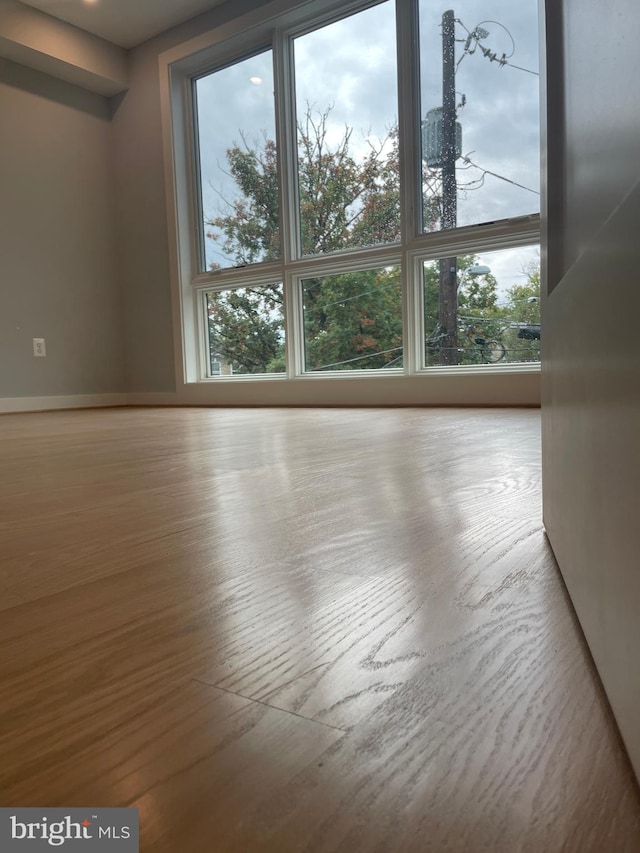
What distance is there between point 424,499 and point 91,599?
1.79 ft

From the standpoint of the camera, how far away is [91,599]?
535 millimetres

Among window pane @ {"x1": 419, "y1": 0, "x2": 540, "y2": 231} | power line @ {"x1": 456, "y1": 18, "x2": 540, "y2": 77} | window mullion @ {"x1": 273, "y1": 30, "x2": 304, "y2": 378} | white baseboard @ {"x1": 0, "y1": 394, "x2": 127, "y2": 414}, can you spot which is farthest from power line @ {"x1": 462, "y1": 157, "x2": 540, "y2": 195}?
white baseboard @ {"x1": 0, "y1": 394, "x2": 127, "y2": 414}

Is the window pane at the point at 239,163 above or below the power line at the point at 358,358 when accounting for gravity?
above

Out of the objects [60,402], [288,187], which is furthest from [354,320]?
[60,402]

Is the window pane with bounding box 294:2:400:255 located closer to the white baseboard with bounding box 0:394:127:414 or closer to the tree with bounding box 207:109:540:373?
the tree with bounding box 207:109:540:373

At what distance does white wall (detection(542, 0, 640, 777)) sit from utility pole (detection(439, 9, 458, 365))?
3071 millimetres

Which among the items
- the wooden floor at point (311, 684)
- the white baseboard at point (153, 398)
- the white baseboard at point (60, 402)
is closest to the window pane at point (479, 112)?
the white baseboard at point (153, 398)

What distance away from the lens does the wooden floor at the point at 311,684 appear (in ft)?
0.86

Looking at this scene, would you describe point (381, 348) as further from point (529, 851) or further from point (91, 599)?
point (529, 851)

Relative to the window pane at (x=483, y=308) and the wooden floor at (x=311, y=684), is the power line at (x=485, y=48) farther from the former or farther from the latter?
the wooden floor at (x=311, y=684)

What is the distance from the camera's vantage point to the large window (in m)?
3.39

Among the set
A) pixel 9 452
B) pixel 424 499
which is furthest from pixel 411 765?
pixel 9 452

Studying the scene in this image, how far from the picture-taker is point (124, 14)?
4254 mm

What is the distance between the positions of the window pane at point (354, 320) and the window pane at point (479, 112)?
0.50 meters
